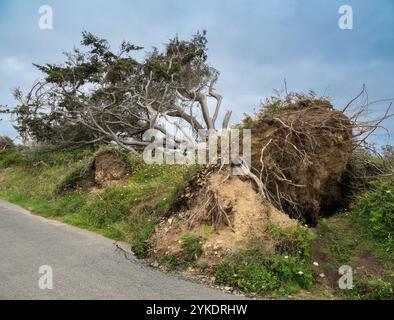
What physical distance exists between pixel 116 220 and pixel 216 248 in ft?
12.0

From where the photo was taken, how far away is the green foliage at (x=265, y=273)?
19.6ft

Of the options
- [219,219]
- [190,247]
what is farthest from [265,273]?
[219,219]

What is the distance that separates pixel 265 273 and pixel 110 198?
225 inches

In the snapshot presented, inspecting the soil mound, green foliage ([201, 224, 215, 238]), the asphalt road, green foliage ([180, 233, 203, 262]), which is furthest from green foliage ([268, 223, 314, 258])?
the asphalt road

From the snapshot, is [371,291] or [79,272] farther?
[79,272]

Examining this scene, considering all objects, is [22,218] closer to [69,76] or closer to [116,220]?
[116,220]

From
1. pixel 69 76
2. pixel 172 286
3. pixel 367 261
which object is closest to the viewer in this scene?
pixel 172 286

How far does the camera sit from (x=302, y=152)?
8.73 metres

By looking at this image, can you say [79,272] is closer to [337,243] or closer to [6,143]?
[337,243]

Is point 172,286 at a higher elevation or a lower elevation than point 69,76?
lower

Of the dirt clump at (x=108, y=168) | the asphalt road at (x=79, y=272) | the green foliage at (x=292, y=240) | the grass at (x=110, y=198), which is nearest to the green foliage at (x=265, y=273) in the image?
the green foliage at (x=292, y=240)

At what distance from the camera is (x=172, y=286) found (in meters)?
5.98

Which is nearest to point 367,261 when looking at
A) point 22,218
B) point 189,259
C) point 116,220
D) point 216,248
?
point 216,248

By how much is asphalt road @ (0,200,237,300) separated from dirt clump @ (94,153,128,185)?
349 centimetres
